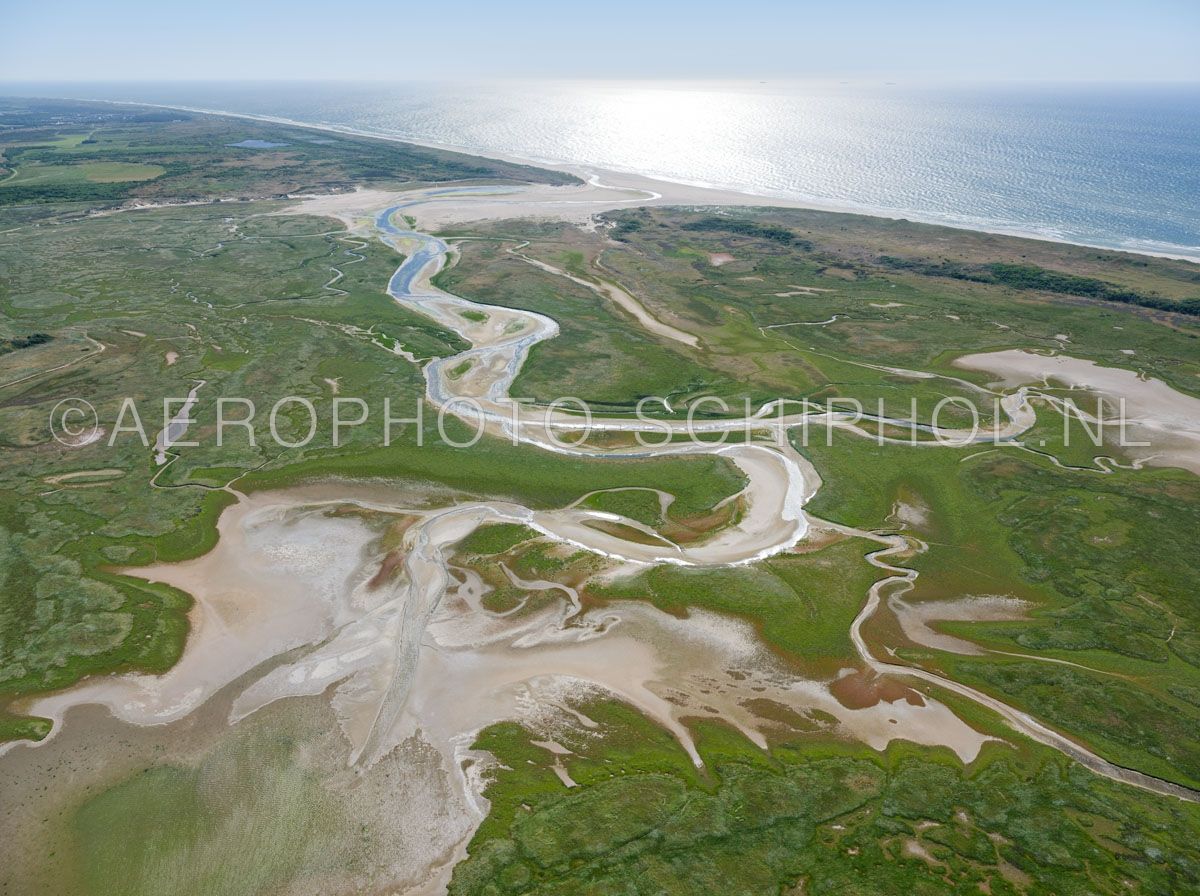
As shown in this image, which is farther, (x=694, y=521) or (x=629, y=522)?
(x=694, y=521)

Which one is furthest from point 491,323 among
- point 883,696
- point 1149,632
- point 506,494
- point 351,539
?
point 1149,632

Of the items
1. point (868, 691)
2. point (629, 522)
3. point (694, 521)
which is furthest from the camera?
point (694, 521)

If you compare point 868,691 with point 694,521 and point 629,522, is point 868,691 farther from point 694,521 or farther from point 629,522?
point 629,522

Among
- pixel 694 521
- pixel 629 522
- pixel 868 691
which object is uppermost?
pixel 694 521

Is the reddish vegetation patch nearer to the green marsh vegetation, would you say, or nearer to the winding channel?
the winding channel

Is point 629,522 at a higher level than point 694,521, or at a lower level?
lower

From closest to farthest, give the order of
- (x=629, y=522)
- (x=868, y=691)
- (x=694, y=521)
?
1. (x=868, y=691)
2. (x=629, y=522)
3. (x=694, y=521)

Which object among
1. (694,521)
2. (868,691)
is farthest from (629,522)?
(868,691)
